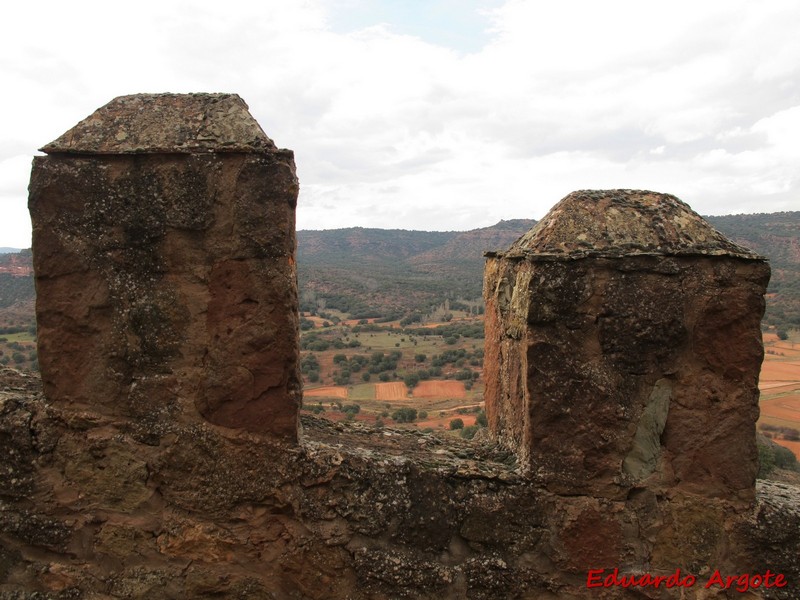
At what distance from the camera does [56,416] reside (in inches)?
105

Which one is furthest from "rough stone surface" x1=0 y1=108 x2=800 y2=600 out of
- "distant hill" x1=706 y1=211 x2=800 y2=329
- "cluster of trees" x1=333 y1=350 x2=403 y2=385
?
"distant hill" x1=706 y1=211 x2=800 y2=329

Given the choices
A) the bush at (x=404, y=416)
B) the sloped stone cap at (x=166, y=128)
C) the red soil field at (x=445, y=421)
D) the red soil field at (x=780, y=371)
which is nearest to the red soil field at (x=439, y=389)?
the red soil field at (x=445, y=421)

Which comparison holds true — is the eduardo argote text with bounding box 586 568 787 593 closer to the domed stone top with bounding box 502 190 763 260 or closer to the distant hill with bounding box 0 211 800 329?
the domed stone top with bounding box 502 190 763 260

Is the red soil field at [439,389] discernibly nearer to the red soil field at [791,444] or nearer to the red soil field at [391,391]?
the red soil field at [391,391]

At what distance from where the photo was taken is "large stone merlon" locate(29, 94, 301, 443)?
8.34 ft

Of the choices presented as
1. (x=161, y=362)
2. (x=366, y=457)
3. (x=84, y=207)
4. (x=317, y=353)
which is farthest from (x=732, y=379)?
(x=317, y=353)

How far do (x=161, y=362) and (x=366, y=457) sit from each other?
0.93 m

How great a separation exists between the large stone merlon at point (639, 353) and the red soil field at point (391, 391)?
601 inches

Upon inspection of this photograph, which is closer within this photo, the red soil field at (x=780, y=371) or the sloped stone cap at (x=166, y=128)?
A: the sloped stone cap at (x=166, y=128)

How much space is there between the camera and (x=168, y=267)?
259 cm

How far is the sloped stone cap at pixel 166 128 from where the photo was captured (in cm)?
252

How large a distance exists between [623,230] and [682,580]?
1412mm

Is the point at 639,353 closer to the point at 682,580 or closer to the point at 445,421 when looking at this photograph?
the point at 682,580

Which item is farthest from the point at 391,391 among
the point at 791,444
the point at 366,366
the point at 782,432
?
the point at 791,444
